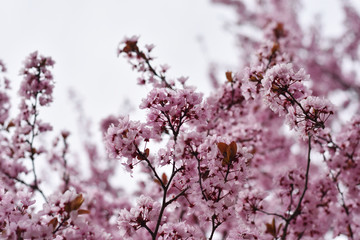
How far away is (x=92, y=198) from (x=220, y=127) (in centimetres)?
276

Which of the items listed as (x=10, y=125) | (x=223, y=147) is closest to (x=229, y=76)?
(x=223, y=147)

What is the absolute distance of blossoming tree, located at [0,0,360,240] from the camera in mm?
2377

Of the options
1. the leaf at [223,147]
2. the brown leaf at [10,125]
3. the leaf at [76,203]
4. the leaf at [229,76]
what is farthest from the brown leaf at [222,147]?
the brown leaf at [10,125]

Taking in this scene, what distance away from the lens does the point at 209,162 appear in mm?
2459

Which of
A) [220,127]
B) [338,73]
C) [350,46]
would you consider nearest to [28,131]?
[220,127]

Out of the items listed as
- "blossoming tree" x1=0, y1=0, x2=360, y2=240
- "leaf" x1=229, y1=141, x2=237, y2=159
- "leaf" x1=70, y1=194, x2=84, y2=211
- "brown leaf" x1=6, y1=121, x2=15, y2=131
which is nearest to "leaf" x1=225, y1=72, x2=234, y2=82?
"blossoming tree" x1=0, y1=0, x2=360, y2=240

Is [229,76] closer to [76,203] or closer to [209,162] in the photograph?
[209,162]

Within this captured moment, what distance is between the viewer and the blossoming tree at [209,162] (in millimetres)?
2377

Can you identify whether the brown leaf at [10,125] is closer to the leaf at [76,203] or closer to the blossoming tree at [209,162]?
the blossoming tree at [209,162]

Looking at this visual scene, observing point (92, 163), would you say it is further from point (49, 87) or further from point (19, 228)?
point (19, 228)

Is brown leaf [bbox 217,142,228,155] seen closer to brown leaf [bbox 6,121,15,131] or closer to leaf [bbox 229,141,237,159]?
leaf [bbox 229,141,237,159]

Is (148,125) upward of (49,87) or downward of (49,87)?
downward

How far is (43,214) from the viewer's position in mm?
2182

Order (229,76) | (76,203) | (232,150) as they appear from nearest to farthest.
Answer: (76,203) → (232,150) → (229,76)
